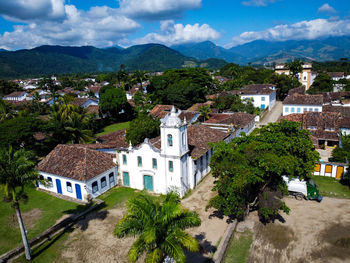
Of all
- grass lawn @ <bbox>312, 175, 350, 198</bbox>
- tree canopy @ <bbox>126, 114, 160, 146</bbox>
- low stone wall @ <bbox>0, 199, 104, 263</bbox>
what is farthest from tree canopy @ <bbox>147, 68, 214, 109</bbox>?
low stone wall @ <bbox>0, 199, 104, 263</bbox>

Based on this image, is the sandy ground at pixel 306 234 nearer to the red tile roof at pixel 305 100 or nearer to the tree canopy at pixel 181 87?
the red tile roof at pixel 305 100

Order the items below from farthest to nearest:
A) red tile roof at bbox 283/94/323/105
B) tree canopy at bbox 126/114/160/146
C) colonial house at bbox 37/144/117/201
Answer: red tile roof at bbox 283/94/323/105 < tree canopy at bbox 126/114/160/146 < colonial house at bbox 37/144/117/201

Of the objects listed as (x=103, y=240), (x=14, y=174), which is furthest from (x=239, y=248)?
(x=14, y=174)

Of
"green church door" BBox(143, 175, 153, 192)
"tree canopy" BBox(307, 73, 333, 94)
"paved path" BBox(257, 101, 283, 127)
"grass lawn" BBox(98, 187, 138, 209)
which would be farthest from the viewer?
"tree canopy" BBox(307, 73, 333, 94)

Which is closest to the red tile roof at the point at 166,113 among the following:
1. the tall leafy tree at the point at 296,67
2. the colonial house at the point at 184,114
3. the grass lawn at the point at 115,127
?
the colonial house at the point at 184,114

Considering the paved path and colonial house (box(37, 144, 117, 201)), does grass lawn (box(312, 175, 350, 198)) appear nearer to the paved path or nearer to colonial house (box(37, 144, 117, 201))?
colonial house (box(37, 144, 117, 201))

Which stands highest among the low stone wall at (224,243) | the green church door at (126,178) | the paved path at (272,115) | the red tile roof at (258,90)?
the red tile roof at (258,90)

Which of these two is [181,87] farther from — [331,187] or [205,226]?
[205,226]
